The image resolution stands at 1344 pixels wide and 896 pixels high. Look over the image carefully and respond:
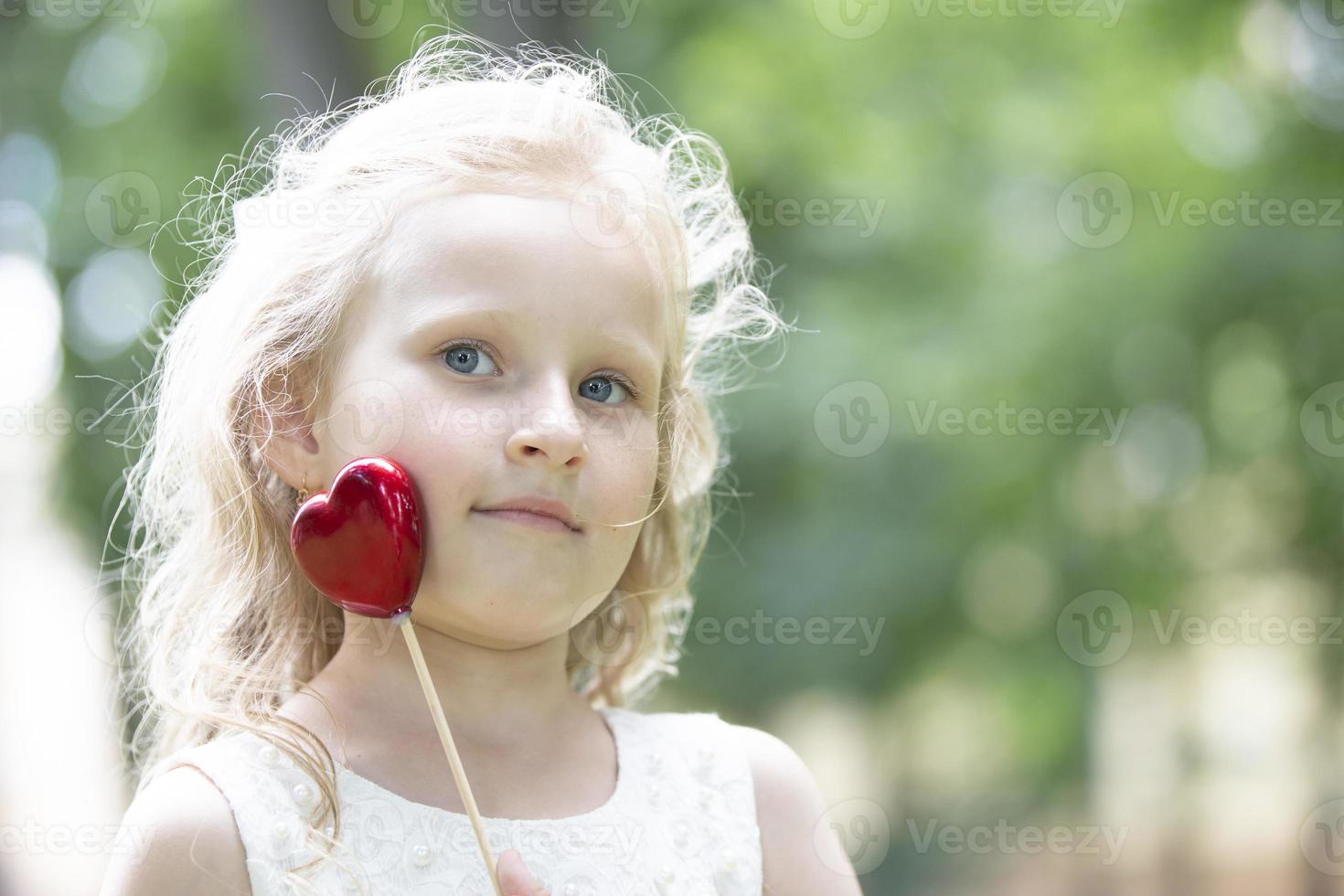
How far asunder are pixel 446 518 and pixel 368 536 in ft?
0.28

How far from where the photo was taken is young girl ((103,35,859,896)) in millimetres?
1383

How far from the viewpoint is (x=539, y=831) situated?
146cm

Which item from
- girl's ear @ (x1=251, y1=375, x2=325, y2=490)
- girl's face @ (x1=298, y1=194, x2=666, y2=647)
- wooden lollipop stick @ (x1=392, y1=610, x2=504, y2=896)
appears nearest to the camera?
wooden lollipop stick @ (x1=392, y1=610, x2=504, y2=896)

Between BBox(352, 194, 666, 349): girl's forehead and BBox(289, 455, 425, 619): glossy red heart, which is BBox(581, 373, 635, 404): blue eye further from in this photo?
BBox(289, 455, 425, 619): glossy red heart

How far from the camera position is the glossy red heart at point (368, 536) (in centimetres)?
134

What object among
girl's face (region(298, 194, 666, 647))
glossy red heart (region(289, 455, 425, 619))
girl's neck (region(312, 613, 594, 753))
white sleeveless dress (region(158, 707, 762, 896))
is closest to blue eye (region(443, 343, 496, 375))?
girl's face (region(298, 194, 666, 647))

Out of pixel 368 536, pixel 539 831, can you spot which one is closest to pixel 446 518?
pixel 368 536

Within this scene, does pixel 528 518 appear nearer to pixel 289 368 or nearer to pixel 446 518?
pixel 446 518

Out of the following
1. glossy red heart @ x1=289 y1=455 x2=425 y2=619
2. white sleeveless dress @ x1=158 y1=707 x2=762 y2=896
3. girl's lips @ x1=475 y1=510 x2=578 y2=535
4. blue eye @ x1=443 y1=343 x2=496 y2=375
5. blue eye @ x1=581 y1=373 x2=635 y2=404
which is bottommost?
white sleeveless dress @ x1=158 y1=707 x2=762 y2=896

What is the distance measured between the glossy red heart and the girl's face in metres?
0.04

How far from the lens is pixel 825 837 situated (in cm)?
169

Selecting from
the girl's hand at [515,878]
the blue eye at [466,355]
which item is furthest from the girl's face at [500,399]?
the girl's hand at [515,878]

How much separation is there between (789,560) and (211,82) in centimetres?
262

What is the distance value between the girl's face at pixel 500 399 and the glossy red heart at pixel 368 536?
36 mm
